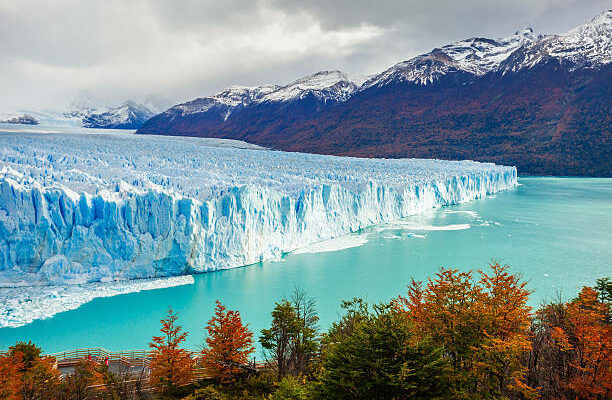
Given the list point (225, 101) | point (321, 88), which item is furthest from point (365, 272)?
point (225, 101)

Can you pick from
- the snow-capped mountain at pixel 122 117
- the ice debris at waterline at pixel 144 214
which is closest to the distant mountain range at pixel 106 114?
the snow-capped mountain at pixel 122 117

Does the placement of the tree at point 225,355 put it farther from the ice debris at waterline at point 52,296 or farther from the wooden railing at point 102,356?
the ice debris at waterline at point 52,296

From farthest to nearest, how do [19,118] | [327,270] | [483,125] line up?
[19,118]
[483,125]
[327,270]

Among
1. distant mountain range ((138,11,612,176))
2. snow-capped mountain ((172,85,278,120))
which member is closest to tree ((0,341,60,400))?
distant mountain range ((138,11,612,176))

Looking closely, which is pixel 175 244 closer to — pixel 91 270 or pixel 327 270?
pixel 91 270

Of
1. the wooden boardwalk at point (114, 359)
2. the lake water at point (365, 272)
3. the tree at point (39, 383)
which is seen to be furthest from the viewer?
the lake water at point (365, 272)

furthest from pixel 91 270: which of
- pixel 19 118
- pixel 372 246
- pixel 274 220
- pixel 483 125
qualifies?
pixel 19 118
